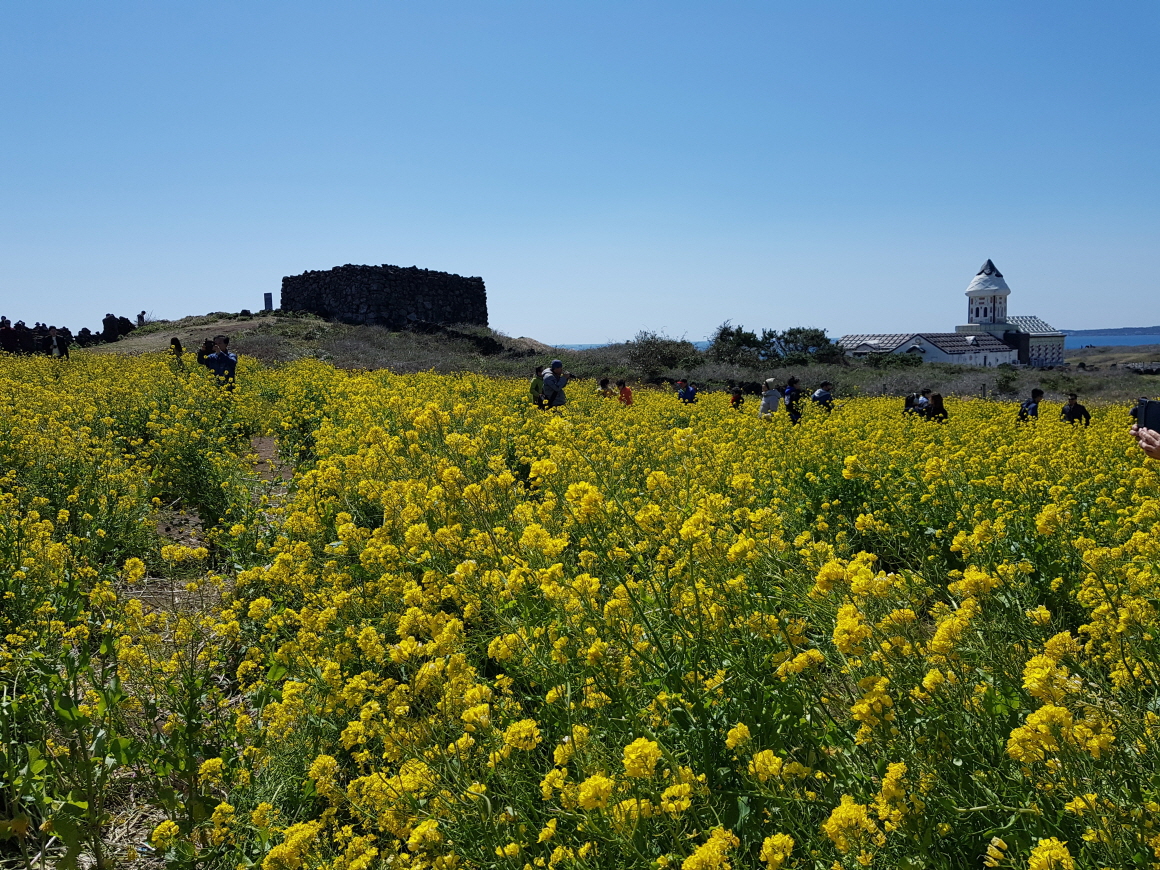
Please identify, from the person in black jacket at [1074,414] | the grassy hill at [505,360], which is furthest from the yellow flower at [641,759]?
the grassy hill at [505,360]

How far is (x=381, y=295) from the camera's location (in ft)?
124

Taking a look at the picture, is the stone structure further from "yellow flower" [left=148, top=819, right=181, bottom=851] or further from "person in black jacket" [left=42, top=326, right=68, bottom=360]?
"yellow flower" [left=148, top=819, right=181, bottom=851]

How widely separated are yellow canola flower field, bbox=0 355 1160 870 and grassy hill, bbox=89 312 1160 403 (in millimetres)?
21148

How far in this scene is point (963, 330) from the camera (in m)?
92.1

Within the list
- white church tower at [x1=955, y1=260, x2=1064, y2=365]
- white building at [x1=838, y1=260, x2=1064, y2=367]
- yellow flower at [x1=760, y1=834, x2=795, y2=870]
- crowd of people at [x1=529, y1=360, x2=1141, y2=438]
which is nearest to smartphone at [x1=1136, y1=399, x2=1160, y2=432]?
yellow flower at [x1=760, y1=834, x2=795, y2=870]

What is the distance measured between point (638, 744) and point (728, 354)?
35576 millimetres

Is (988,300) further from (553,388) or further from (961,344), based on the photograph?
(553,388)

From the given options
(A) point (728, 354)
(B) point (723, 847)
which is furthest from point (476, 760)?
(A) point (728, 354)

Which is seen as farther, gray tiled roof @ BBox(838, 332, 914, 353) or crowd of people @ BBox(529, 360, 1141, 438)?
gray tiled roof @ BBox(838, 332, 914, 353)

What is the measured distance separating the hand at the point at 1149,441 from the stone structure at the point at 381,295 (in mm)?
35639

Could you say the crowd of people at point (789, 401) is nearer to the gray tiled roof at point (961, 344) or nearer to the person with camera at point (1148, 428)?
the person with camera at point (1148, 428)

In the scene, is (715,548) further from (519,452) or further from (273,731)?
(519,452)

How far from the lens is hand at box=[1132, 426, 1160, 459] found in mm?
3418

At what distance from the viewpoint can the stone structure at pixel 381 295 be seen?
123 feet
